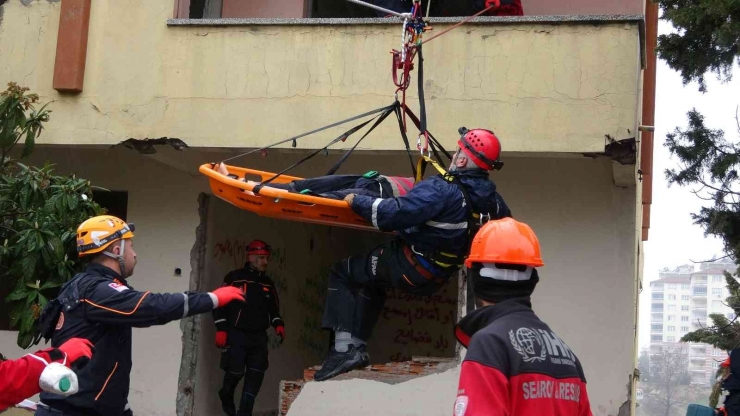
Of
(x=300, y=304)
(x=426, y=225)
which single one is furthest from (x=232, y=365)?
(x=426, y=225)

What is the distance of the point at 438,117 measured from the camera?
26.2 ft

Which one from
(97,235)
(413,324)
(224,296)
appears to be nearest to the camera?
(224,296)

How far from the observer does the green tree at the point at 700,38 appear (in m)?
6.31

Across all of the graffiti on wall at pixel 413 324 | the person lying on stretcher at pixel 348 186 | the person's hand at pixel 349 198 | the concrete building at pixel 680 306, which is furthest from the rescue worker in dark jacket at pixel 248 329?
the concrete building at pixel 680 306

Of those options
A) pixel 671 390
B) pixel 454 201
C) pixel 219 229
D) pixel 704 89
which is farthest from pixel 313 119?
pixel 671 390

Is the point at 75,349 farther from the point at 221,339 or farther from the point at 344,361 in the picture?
the point at 221,339

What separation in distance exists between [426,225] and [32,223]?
3.22 meters

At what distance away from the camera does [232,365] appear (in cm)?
923

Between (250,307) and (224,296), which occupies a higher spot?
(224,296)

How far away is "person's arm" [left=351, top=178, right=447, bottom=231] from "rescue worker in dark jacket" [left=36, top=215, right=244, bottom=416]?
1061mm

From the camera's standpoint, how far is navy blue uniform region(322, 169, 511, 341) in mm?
5633

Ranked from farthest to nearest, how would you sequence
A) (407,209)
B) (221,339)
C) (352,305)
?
(221,339) → (352,305) → (407,209)

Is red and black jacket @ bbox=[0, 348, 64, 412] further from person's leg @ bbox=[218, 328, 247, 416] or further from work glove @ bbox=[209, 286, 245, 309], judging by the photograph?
person's leg @ bbox=[218, 328, 247, 416]

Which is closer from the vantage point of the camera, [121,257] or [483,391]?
[483,391]
